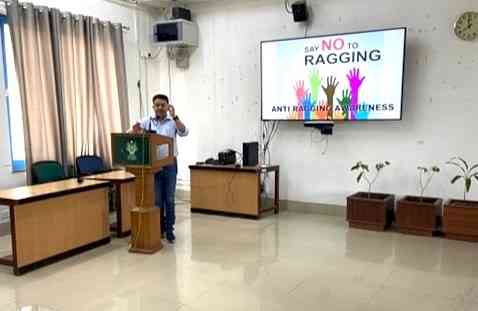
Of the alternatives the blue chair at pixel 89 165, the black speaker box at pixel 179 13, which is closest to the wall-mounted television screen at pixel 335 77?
the black speaker box at pixel 179 13

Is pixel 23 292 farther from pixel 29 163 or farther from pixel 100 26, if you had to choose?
pixel 100 26

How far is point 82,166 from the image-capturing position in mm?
5344

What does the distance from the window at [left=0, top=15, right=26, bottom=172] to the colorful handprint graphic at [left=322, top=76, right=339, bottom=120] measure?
12.0 ft

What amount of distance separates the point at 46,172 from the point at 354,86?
3818 millimetres

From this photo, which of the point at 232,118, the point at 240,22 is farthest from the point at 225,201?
the point at 240,22

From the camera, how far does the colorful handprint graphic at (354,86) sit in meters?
5.07

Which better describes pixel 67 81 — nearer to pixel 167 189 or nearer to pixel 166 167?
pixel 166 167

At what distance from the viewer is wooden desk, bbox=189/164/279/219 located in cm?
540

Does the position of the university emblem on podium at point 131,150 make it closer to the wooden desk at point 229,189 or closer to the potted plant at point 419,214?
the wooden desk at point 229,189

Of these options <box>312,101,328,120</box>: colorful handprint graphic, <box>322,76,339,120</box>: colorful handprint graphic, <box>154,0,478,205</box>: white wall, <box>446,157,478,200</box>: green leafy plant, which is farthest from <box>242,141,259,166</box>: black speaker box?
<box>446,157,478,200</box>: green leafy plant

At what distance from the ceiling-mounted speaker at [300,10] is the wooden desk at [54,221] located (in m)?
3.22

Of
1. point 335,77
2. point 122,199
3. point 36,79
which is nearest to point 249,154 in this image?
point 335,77

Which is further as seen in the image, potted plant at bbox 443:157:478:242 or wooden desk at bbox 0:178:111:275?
potted plant at bbox 443:157:478:242

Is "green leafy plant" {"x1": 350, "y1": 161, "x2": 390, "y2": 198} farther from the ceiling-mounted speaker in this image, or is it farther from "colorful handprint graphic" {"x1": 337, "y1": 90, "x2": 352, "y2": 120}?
the ceiling-mounted speaker
